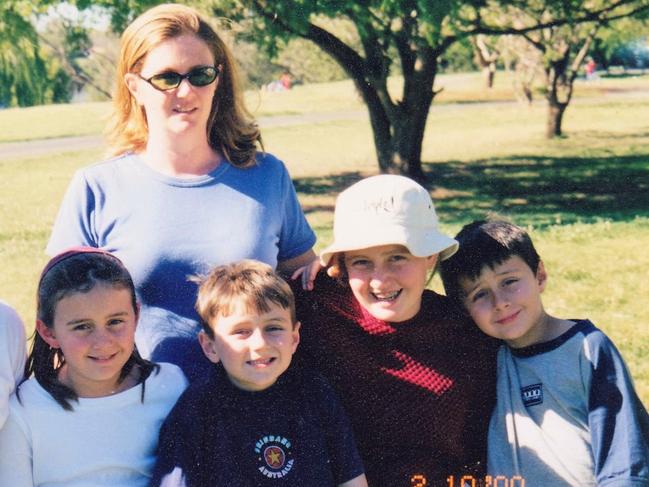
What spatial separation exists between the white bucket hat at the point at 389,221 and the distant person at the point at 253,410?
32 cm

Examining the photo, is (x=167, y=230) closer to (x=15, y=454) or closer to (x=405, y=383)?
(x=15, y=454)

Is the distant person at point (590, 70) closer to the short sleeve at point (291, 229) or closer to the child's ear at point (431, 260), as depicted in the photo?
the short sleeve at point (291, 229)

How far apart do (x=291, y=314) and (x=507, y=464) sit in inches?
36.3

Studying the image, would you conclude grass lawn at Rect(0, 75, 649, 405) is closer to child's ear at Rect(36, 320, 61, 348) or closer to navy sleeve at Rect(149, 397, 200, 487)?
navy sleeve at Rect(149, 397, 200, 487)

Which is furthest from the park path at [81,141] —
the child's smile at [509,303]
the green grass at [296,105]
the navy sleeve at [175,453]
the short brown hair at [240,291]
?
the navy sleeve at [175,453]

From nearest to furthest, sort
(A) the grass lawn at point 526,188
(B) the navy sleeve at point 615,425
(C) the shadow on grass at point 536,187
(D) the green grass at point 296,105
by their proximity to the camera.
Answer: (B) the navy sleeve at point 615,425 < (A) the grass lawn at point 526,188 < (C) the shadow on grass at point 536,187 < (D) the green grass at point 296,105

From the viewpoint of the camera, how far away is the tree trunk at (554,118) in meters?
23.8

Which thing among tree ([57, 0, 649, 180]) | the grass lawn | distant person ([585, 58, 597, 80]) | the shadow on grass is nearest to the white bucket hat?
the grass lawn

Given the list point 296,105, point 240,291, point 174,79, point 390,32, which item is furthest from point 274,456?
point 296,105

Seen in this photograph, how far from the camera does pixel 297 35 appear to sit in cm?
1265

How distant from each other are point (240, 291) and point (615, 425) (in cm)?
129

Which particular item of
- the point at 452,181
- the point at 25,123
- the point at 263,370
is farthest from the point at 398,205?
the point at 25,123

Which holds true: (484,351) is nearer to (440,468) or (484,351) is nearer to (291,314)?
(440,468)

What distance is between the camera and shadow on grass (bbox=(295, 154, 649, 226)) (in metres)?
12.9
